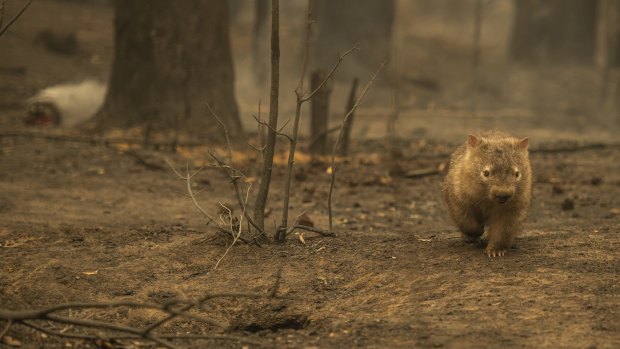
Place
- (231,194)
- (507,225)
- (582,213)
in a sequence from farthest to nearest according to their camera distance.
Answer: (231,194) → (582,213) → (507,225)

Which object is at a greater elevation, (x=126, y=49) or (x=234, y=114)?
(x=126, y=49)

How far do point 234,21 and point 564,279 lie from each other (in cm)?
2464

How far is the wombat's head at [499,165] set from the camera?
565 centimetres

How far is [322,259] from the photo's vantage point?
632cm

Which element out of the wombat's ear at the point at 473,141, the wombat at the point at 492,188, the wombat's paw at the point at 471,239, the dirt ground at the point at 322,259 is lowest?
the dirt ground at the point at 322,259

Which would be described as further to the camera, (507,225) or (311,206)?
(311,206)

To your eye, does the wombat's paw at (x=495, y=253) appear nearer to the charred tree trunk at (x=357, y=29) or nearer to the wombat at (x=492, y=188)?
the wombat at (x=492, y=188)

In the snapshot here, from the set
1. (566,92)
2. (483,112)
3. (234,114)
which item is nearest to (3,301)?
(234,114)

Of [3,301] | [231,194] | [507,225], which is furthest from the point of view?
[231,194]

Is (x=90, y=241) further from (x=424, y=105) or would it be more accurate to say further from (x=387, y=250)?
(x=424, y=105)

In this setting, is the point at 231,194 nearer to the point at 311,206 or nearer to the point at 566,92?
the point at 311,206

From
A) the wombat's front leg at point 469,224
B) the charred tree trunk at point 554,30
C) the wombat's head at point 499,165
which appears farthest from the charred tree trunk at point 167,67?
the charred tree trunk at point 554,30

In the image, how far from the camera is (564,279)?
5.52 metres

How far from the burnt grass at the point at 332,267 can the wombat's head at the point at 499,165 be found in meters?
0.54
